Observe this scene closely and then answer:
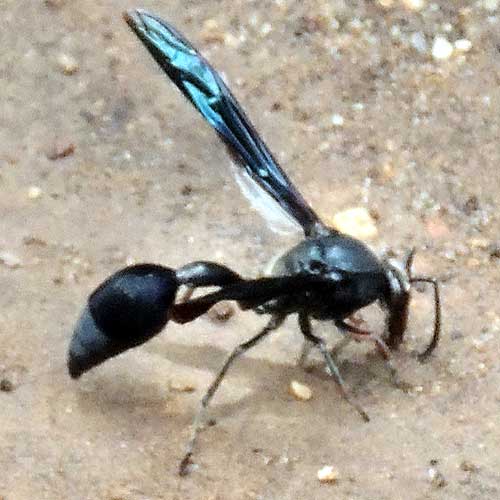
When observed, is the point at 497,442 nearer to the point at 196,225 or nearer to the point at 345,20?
the point at 196,225

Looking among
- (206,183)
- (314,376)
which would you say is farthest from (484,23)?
(314,376)

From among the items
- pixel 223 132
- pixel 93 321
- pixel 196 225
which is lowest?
pixel 196 225

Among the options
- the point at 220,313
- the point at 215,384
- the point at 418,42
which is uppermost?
the point at 418,42

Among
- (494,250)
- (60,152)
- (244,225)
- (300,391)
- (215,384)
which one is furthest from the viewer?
(60,152)

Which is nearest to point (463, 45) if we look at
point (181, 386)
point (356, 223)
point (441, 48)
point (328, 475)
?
point (441, 48)

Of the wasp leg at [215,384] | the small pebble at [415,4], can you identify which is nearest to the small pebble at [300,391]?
the wasp leg at [215,384]

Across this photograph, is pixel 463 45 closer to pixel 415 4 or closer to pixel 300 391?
pixel 415 4

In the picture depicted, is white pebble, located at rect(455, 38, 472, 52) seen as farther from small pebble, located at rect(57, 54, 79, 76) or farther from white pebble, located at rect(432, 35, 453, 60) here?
small pebble, located at rect(57, 54, 79, 76)

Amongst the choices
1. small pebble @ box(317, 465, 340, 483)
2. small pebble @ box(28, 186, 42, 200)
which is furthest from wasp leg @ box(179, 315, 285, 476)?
small pebble @ box(28, 186, 42, 200)
